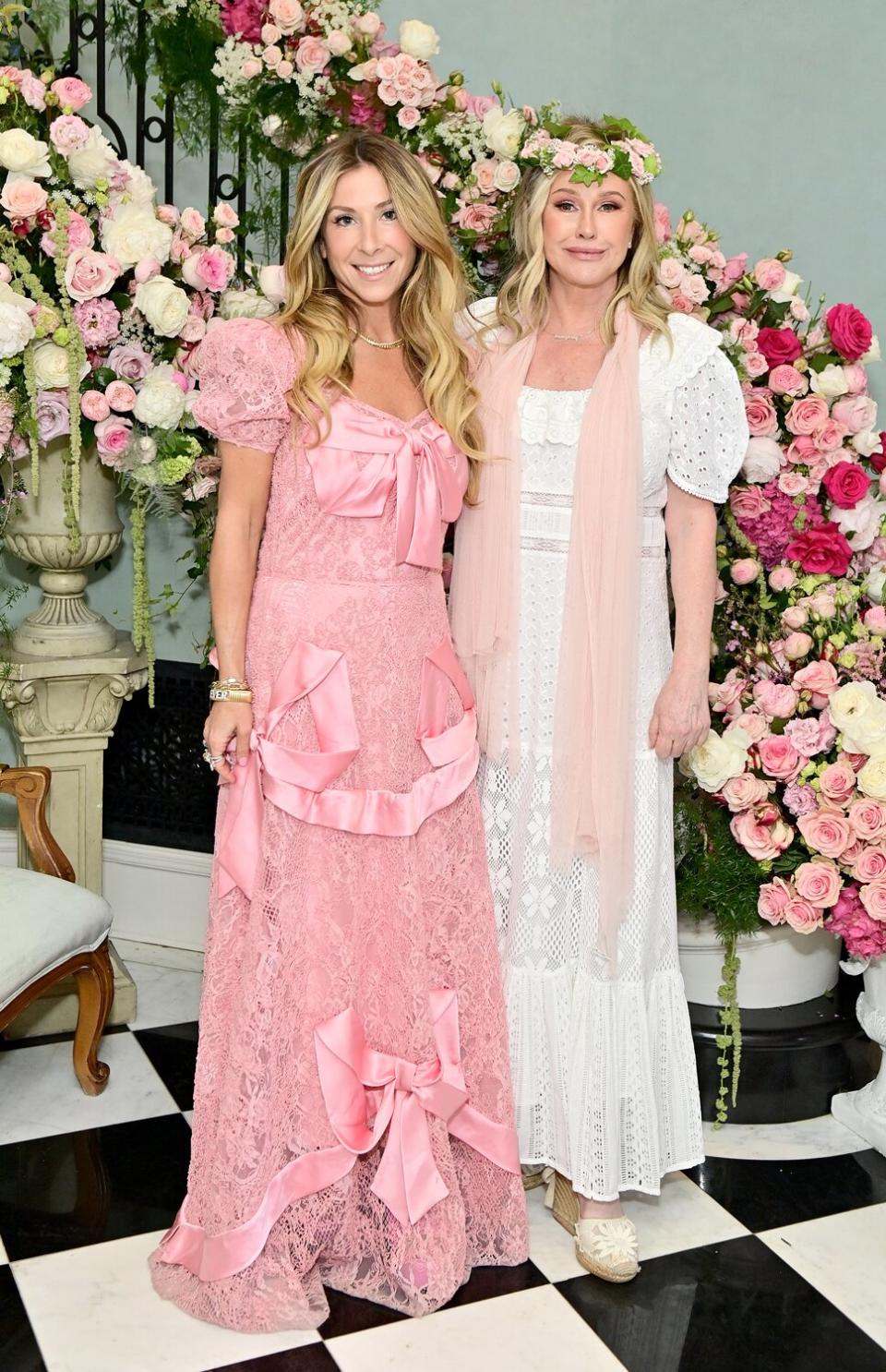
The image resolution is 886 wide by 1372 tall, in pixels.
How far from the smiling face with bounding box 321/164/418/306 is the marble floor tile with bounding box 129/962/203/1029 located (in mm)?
1697

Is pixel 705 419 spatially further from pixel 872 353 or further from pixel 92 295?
pixel 92 295

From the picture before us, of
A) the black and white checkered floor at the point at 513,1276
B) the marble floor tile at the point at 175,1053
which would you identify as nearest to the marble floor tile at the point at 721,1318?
the black and white checkered floor at the point at 513,1276

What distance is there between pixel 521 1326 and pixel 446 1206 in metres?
0.22

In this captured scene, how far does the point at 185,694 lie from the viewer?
375 cm

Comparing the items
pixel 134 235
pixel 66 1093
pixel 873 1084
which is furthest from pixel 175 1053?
pixel 134 235

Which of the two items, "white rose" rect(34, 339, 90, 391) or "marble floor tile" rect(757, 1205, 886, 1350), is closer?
"marble floor tile" rect(757, 1205, 886, 1350)

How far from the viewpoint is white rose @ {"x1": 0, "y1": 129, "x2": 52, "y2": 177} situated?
260 cm

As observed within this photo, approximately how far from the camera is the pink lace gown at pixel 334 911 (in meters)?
2.27

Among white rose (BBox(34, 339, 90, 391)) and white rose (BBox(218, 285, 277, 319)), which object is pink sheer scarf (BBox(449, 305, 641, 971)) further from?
white rose (BBox(34, 339, 90, 391))

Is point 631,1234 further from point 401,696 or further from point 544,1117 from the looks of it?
point 401,696

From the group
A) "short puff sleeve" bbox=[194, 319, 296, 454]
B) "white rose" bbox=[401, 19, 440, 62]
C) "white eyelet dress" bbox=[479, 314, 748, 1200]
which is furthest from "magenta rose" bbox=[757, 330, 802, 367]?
"short puff sleeve" bbox=[194, 319, 296, 454]

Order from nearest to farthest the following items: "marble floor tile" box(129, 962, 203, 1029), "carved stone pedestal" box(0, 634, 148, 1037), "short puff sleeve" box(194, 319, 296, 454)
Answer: "short puff sleeve" box(194, 319, 296, 454), "carved stone pedestal" box(0, 634, 148, 1037), "marble floor tile" box(129, 962, 203, 1029)

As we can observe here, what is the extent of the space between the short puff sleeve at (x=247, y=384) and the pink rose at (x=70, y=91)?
81 cm

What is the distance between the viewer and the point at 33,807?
2990 mm
